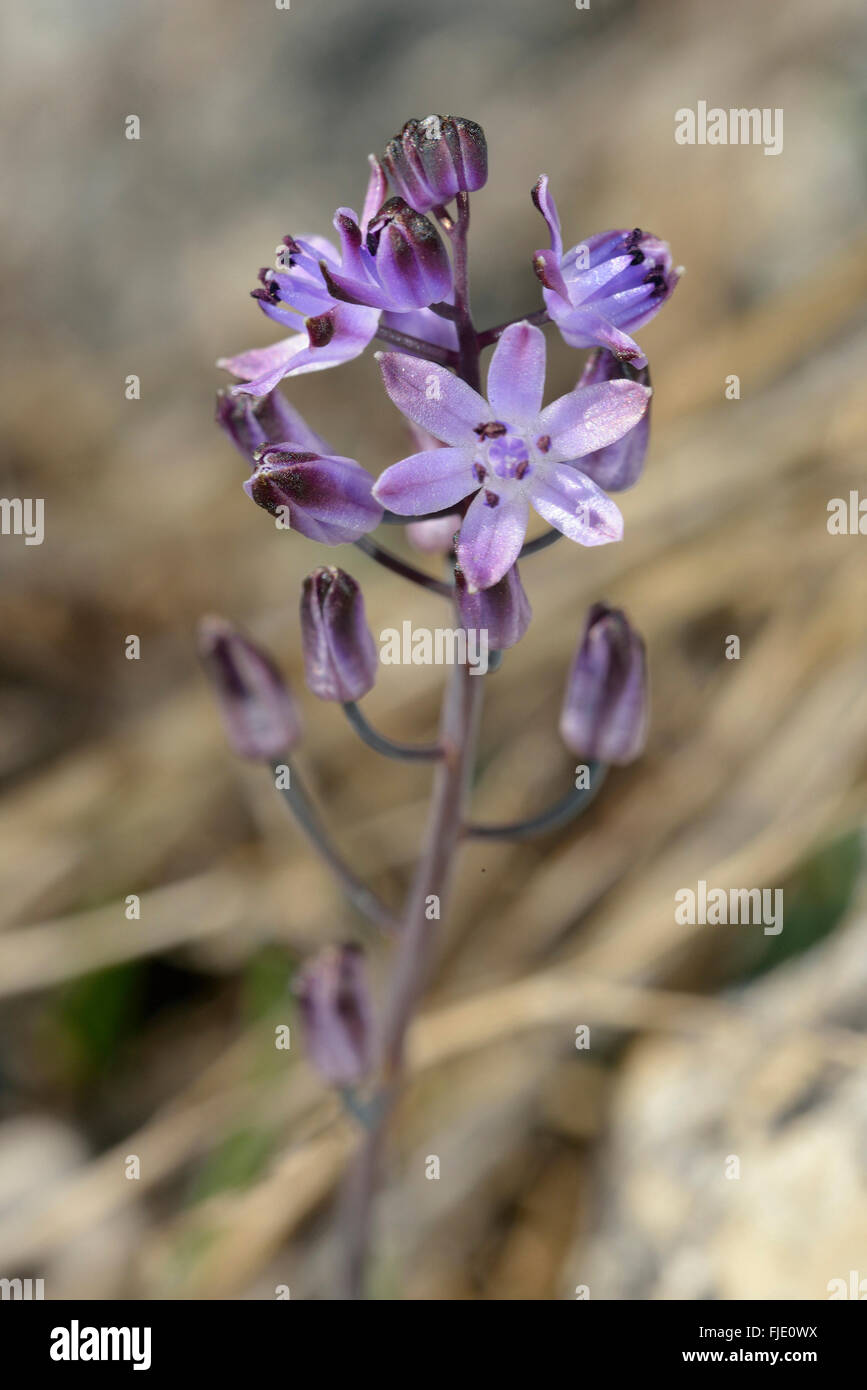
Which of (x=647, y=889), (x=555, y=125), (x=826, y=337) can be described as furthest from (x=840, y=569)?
(x=555, y=125)

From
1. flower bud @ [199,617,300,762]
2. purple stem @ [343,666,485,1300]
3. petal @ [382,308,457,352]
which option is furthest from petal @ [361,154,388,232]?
flower bud @ [199,617,300,762]

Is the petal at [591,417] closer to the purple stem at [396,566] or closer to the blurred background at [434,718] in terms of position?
the purple stem at [396,566]

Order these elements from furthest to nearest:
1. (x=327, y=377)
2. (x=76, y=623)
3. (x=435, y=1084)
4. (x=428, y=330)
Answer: (x=327, y=377) < (x=76, y=623) < (x=435, y=1084) < (x=428, y=330)

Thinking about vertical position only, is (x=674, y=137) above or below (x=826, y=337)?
above

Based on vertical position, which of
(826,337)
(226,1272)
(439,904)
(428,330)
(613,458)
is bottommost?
(226,1272)

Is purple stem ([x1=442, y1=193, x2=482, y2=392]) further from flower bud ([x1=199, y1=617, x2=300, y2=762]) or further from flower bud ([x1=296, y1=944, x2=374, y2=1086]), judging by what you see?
flower bud ([x1=296, y1=944, x2=374, y2=1086])

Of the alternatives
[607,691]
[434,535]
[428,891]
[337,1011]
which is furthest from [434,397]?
[337,1011]

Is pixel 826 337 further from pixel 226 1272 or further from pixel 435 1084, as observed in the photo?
pixel 226 1272
